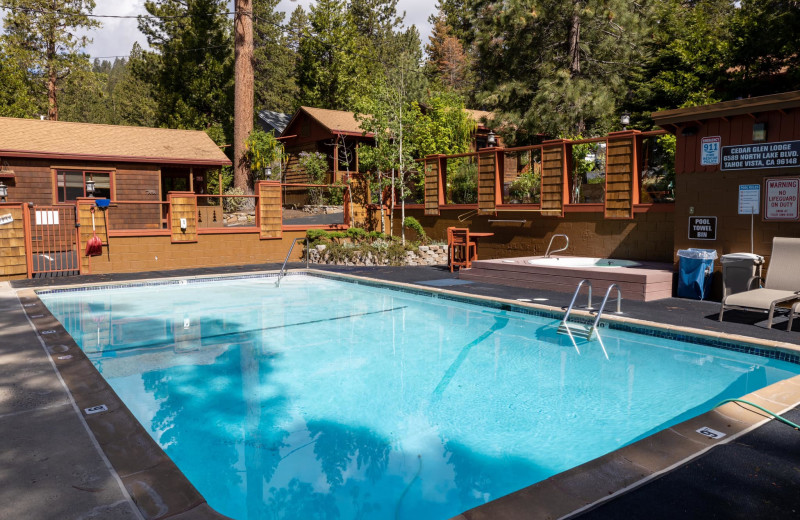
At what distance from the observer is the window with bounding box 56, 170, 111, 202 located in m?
16.7

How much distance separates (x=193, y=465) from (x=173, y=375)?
87.6 inches

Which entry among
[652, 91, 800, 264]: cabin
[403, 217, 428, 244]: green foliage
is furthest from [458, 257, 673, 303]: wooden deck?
[403, 217, 428, 244]: green foliage

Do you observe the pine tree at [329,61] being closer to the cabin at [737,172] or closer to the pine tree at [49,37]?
the pine tree at [49,37]

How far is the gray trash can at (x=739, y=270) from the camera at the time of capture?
761cm

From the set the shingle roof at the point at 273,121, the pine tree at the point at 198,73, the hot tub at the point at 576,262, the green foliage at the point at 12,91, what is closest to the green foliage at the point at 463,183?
the hot tub at the point at 576,262

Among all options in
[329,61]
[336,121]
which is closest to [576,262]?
[336,121]

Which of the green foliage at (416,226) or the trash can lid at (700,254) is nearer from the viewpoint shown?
the trash can lid at (700,254)

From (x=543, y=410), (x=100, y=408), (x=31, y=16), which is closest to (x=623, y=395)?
(x=543, y=410)

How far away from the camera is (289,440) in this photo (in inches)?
169

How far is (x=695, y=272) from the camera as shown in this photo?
8.37m

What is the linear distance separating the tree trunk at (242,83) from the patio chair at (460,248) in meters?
13.5

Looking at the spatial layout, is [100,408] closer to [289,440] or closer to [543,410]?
[289,440]

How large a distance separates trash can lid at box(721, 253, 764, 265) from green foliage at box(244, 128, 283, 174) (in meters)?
18.2

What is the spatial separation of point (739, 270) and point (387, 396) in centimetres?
562
